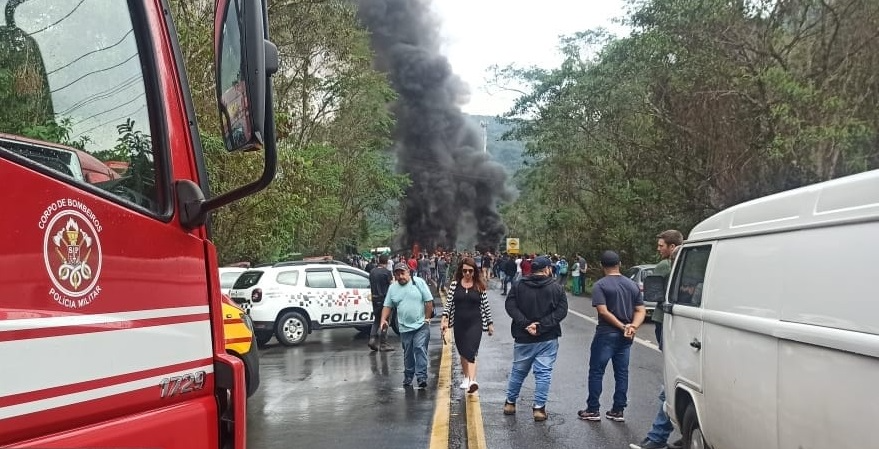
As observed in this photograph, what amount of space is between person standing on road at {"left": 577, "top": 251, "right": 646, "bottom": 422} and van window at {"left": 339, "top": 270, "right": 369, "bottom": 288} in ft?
27.5

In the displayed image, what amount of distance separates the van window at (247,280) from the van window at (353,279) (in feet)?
5.34

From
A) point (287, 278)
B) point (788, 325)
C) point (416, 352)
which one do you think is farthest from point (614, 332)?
point (287, 278)

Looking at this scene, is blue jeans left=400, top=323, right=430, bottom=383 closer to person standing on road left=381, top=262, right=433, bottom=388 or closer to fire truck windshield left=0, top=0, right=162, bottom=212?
person standing on road left=381, top=262, right=433, bottom=388

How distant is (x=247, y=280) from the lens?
47.1ft

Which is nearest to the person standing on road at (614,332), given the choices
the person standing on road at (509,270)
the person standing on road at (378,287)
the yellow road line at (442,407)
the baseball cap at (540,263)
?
the baseball cap at (540,263)

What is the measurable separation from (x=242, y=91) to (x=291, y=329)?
1246 cm

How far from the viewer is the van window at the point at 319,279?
1453cm

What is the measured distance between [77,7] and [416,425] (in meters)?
5.37

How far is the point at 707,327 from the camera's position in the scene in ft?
14.8

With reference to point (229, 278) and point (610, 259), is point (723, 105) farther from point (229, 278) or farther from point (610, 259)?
point (610, 259)

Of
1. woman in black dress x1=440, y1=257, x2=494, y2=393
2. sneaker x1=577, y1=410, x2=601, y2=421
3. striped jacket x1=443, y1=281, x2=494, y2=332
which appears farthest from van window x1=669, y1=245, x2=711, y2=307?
striped jacket x1=443, y1=281, x2=494, y2=332

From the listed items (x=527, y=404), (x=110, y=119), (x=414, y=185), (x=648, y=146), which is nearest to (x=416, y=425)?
(x=527, y=404)

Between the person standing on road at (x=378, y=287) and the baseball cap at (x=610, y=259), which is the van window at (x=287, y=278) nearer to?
the person standing on road at (x=378, y=287)

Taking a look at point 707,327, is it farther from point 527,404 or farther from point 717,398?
point 527,404
